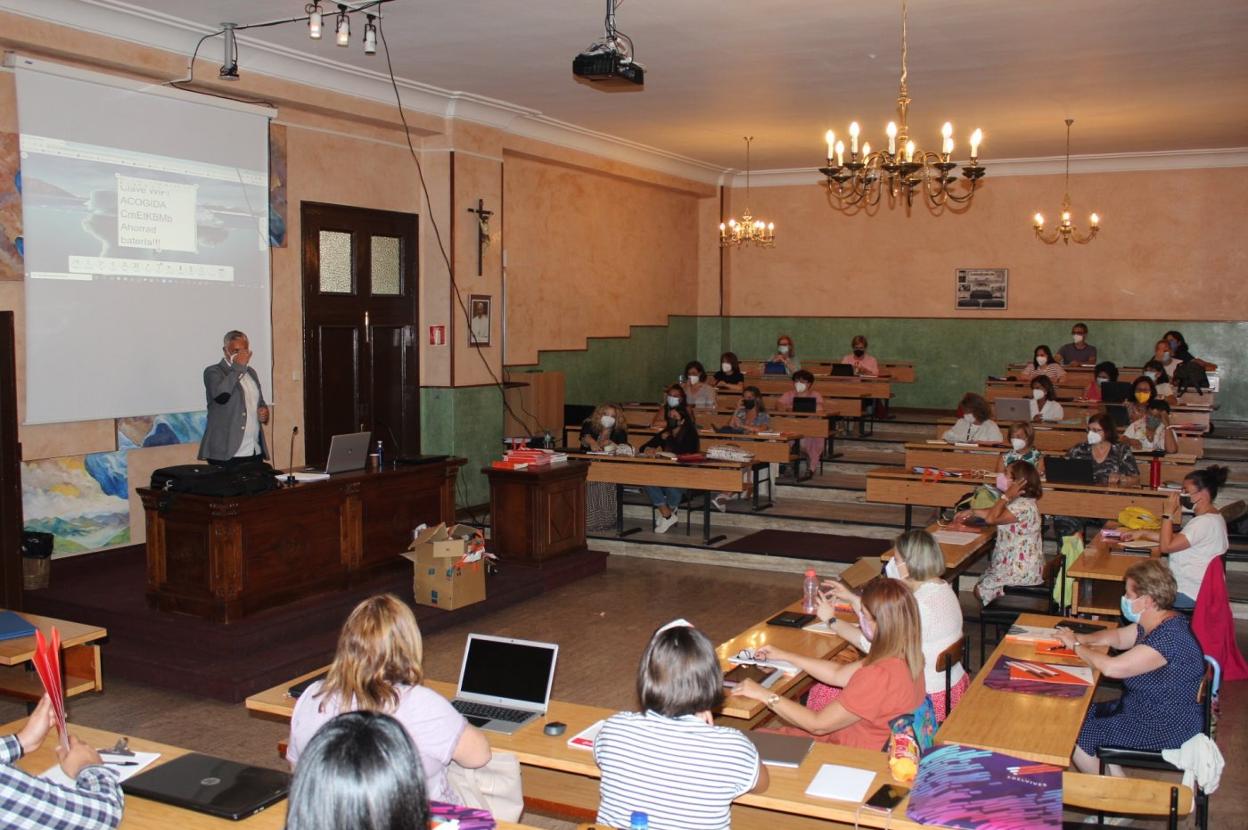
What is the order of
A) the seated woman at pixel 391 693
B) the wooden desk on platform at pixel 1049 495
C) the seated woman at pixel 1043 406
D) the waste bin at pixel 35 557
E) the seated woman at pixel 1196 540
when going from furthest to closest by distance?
1. the seated woman at pixel 1043 406
2. the wooden desk on platform at pixel 1049 495
3. the waste bin at pixel 35 557
4. the seated woman at pixel 1196 540
5. the seated woman at pixel 391 693

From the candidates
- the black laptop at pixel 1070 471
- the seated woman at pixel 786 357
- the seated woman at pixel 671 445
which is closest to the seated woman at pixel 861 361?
the seated woman at pixel 786 357

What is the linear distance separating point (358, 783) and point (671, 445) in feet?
28.8

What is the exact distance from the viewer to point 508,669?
4020 mm

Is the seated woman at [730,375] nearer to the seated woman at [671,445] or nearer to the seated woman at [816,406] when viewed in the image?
the seated woman at [816,406]

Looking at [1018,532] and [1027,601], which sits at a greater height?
[1018,532]

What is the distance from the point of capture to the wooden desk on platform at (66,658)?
16.5 ft

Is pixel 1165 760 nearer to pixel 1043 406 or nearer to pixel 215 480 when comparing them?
pixel 215 480

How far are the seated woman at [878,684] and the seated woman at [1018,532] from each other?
326cm

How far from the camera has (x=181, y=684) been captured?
6414mm

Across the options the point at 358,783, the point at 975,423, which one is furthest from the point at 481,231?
the point at 358,783

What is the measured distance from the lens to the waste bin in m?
7.21

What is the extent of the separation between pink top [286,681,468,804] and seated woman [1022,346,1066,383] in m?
11.9

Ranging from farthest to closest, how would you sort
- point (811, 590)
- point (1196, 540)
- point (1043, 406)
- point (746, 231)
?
point (746, 231), point (1043, 406), point (1196, 540), point (811, 590)

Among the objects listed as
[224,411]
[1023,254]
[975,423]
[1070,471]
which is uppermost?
[1023,254]
